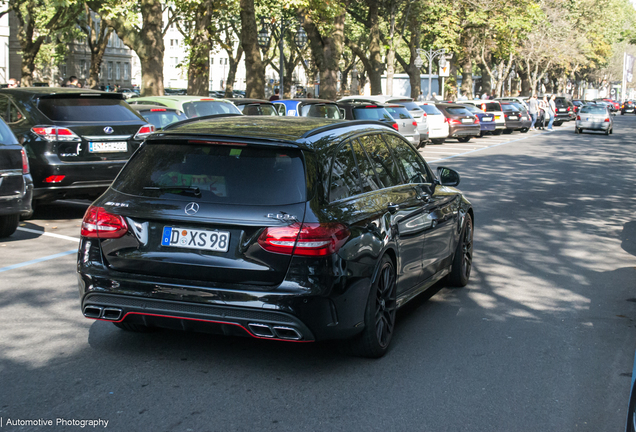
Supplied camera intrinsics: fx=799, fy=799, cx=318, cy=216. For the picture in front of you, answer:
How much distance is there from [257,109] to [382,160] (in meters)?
12.6

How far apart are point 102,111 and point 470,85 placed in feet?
162

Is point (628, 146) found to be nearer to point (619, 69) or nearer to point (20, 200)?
point (20, 200)

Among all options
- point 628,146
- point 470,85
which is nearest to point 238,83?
A: point 470,85

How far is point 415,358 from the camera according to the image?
5.17 m

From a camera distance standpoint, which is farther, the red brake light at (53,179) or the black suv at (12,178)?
the red brake light at (53,179)

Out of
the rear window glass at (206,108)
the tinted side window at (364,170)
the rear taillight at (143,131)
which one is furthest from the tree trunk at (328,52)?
the tinted side window at (364,170)

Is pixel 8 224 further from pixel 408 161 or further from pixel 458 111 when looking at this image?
pixel 458 111

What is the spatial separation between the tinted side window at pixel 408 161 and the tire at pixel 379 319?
3.57 feet

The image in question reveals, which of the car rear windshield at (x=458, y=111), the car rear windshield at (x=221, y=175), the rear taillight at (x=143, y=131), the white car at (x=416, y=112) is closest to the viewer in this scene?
the car rear windshield at (x=221, y=175)

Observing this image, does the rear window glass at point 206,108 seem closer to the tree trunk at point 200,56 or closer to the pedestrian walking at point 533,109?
the tree trunk at point 200,56

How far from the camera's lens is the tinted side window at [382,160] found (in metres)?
5.59

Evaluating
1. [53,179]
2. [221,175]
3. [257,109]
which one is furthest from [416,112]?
[221,175]

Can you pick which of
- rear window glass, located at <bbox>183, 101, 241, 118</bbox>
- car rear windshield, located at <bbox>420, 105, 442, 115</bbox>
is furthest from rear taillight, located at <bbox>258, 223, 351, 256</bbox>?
car rear windshield, located at <bbox>420, 105, 442, 115</bbox>

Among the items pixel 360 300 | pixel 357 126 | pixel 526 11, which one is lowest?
pixel 360 300
